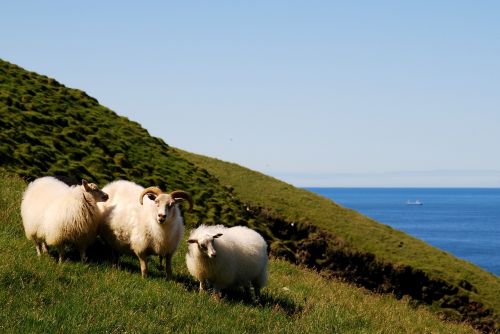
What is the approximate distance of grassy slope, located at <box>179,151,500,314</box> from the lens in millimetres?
32000

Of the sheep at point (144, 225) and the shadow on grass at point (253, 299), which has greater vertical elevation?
the sheep at point (144, 225)

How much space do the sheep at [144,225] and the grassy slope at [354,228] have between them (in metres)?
19.9

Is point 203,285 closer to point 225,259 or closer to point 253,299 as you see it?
point 225,259

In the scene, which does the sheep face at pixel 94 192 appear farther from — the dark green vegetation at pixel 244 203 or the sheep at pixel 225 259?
the dark green vegetation at pixel 244 203

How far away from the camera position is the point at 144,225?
14406mm

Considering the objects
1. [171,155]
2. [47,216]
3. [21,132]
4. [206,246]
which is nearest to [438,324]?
[206,246]

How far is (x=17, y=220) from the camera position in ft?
53.8

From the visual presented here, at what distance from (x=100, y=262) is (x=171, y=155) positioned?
79.4ft

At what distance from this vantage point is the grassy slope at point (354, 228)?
32.0 meters

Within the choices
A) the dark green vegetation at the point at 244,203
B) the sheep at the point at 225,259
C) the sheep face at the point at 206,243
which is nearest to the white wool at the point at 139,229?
the sheep at the point at 225,259

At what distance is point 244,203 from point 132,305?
2467cm

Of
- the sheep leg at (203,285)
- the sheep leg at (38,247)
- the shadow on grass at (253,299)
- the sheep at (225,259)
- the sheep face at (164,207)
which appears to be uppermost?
the sheep face at (164,207)

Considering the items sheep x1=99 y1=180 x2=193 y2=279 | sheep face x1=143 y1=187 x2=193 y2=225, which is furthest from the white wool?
sheep face x1=143 y1=187 x2=193 y2=225

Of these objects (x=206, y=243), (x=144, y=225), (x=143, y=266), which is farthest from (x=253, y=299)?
(x=144, y=225)
